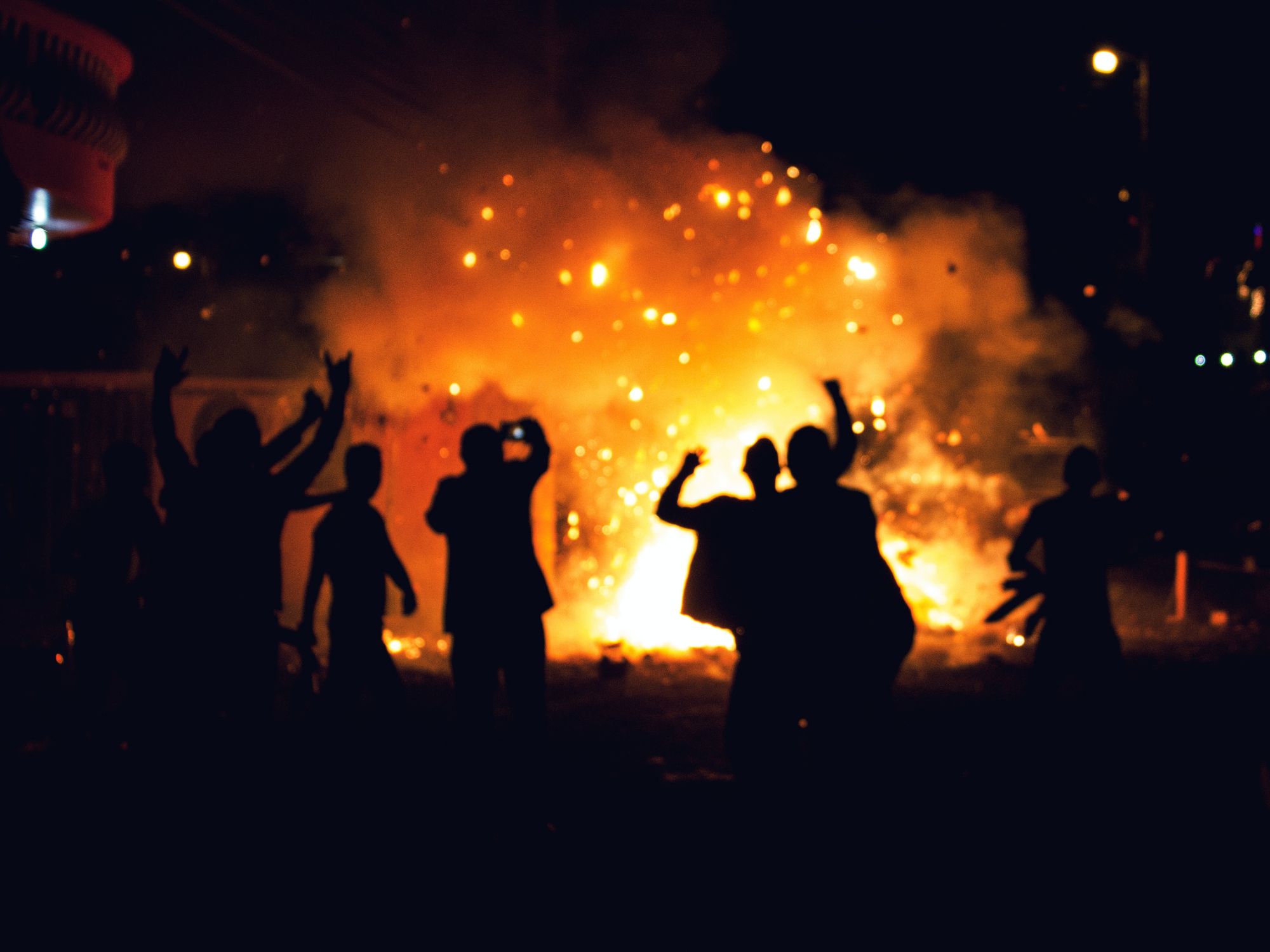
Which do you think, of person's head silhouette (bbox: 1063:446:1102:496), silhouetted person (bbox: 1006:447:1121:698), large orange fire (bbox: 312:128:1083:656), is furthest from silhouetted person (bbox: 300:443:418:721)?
large orange fire (bbox: 312:128:1083:656)

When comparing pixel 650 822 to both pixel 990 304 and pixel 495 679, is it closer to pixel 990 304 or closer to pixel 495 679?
pixel 495 679

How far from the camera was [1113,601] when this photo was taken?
1256cm

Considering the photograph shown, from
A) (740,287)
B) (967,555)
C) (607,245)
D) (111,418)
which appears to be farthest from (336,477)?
(967,555)

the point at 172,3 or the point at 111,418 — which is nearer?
the point at 172,3

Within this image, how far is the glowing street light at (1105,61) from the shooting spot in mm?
10664

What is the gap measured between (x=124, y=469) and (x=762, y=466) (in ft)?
10.0

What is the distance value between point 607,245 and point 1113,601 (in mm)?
6976

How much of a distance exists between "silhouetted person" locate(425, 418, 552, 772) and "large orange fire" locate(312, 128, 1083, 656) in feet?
13.1

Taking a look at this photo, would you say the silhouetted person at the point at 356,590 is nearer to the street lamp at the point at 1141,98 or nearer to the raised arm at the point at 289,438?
the raised arm at the point at 289,438

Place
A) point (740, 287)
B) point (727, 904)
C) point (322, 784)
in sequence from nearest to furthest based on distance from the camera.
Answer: point (727, 904) < point (322, 784) < point (740, 287)

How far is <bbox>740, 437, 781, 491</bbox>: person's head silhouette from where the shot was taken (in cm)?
410

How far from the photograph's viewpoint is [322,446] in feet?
14.4

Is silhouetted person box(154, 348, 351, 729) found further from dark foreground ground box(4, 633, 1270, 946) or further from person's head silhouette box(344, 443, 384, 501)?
person's head silhouette box(344, 443, 384, 501)

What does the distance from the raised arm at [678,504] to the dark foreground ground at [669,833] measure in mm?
934
